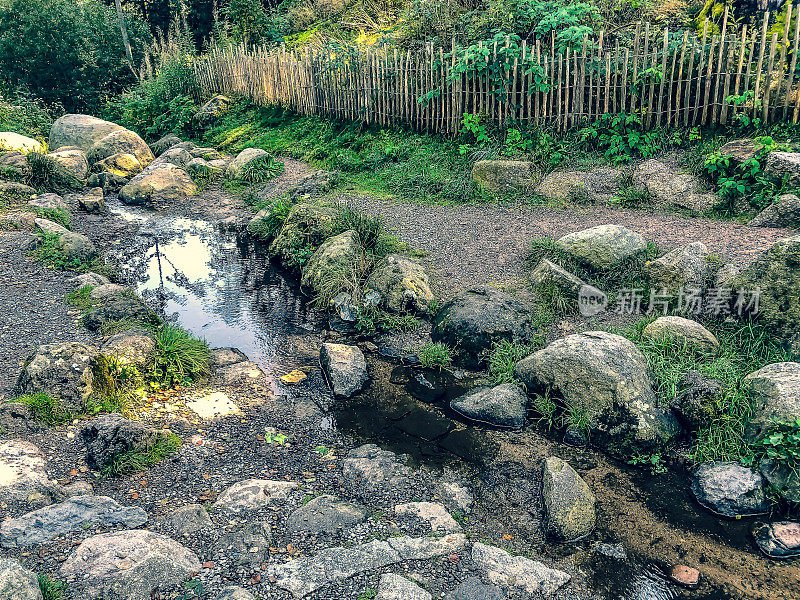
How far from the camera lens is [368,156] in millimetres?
11398

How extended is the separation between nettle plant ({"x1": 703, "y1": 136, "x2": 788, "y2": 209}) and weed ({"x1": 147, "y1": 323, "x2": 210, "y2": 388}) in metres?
6.85

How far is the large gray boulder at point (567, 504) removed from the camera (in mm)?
4059

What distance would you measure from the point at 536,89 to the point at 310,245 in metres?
4.57

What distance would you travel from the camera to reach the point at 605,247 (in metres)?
6.99

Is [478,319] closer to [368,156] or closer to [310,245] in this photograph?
[310,245]

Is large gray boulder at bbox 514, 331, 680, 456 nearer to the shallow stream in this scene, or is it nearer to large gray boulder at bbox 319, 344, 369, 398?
the shallow stream

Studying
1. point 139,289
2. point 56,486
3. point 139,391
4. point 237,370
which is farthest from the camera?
point 139,289

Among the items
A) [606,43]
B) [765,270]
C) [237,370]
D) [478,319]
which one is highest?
[606,43]

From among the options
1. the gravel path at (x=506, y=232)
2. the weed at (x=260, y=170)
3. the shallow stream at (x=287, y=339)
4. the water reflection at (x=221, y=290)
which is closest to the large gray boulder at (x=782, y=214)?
the gravel path at (x=506, y=232)

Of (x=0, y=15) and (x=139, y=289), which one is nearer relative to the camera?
(x=139, y=289)

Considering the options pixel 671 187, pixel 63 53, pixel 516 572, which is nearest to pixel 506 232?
pixel 671 187

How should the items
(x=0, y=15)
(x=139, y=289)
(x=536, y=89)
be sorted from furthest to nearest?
1. (x=0, y=15)
2. (x=536, y=89)
3. (x=139, y=289)

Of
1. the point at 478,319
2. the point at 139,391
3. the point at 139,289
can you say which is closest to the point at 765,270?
the point at 478,319

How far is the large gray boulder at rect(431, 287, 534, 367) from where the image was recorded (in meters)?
6.10
